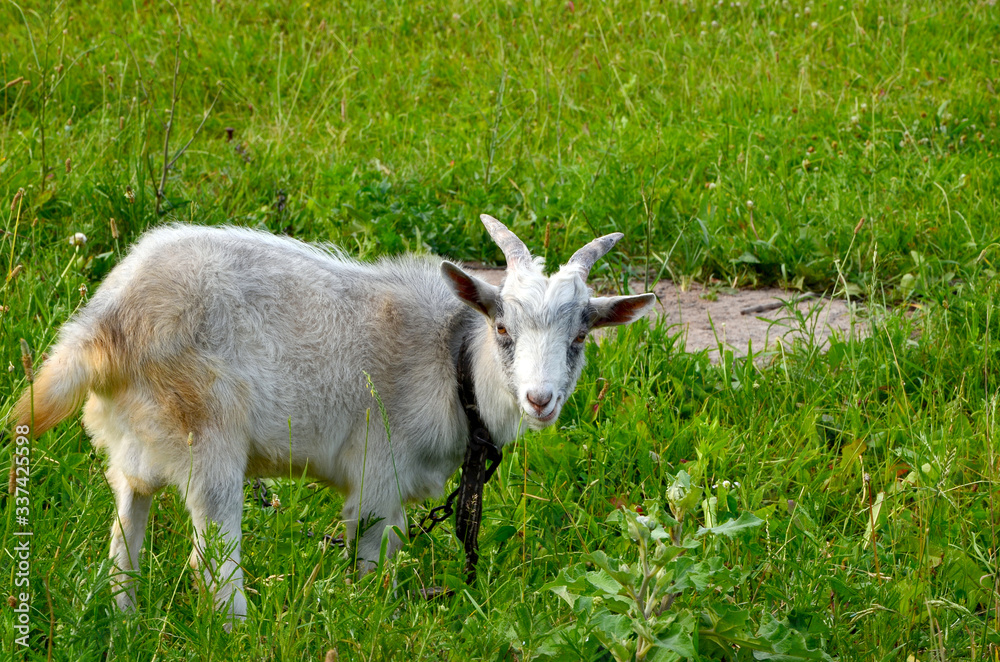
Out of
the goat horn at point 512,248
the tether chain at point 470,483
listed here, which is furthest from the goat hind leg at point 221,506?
the goat horn at point 512,248

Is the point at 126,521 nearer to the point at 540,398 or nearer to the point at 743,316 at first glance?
the point at 540,398

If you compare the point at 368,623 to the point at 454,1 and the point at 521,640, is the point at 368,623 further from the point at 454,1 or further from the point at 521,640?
the point at 454,1

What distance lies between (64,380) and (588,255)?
1803mm

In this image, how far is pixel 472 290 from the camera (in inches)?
135

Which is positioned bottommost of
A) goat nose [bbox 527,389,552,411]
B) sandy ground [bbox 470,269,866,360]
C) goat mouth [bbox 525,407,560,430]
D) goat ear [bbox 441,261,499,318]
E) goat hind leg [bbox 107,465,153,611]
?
sandy ground [bbox 470,269,866,360]

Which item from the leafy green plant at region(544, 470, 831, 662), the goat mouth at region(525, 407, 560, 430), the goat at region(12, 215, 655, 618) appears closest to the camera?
the leafy green plant at region(544, 470, 831, 662)

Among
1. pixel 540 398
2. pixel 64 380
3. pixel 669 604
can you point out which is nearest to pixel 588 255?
pixel 540 398

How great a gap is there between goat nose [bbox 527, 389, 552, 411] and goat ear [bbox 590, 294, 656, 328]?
19.1 inches

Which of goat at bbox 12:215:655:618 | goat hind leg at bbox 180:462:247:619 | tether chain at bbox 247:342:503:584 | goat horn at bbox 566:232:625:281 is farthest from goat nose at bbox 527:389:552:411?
goat hind leg at bbox 180:462:247:619

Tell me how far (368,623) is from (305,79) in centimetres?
543

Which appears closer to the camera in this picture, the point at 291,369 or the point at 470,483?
the point at 291,369

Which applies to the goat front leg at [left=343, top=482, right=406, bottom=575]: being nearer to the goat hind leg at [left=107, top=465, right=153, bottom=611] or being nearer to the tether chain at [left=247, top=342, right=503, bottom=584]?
the tether chain at [left=247, top=342, right=503, bottom=584]

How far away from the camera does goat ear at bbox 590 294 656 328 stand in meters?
3.45

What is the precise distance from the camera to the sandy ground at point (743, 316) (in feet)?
Answer: 15.7
